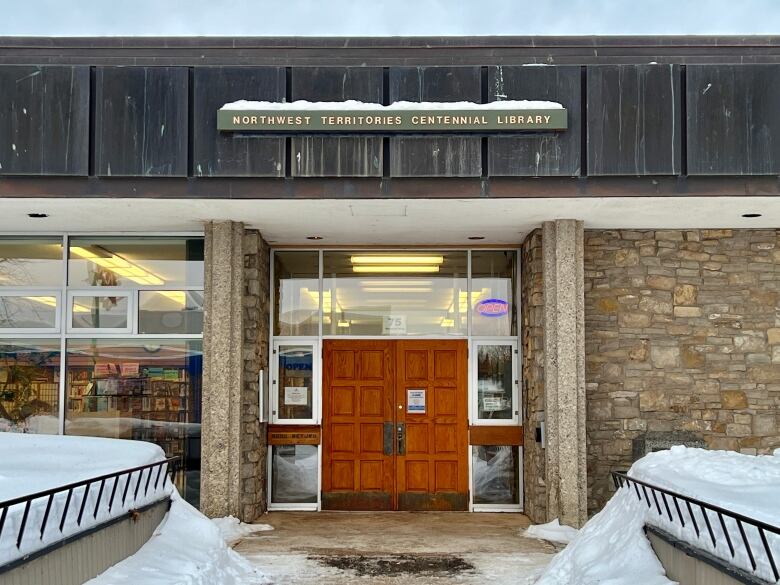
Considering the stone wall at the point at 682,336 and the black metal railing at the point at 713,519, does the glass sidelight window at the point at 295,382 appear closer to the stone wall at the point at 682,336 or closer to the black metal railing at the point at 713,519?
the stone wall at the point at 682,336

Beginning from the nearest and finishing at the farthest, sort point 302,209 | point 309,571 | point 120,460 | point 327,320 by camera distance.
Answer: point 120,460, point 309,571, point 302,209, point 327,320

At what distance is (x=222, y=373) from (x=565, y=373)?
3.80m

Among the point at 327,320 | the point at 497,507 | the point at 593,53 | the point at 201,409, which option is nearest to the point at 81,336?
the point at 201,409

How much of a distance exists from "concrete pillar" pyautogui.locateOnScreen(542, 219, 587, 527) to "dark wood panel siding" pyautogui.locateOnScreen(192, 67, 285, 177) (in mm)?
3313

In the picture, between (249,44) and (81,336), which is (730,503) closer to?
(249,44)

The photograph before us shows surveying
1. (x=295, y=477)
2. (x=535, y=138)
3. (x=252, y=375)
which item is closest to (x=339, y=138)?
(x=535, y=138)

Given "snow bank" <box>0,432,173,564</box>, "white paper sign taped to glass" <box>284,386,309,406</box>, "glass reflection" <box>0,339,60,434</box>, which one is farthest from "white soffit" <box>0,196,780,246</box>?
"snow bank" <box>0,432,173,564</box>

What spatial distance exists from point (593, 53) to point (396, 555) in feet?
17.4

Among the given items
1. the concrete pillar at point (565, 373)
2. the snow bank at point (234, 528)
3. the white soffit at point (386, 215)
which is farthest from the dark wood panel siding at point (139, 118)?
the concrete pillar at point (565, 373)

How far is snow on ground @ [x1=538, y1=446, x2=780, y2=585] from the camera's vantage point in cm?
495

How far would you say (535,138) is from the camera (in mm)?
8617

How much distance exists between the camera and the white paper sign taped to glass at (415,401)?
11.5 metres

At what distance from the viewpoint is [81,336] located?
10.5 meters

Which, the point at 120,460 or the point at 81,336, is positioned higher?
the point at 81,336
